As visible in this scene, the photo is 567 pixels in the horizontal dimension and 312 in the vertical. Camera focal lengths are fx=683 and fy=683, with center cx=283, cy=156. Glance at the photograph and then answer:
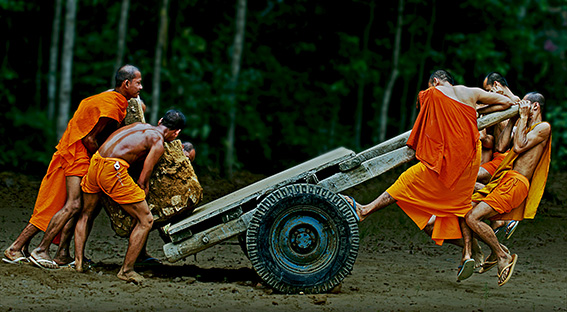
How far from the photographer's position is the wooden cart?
5754 millimetres

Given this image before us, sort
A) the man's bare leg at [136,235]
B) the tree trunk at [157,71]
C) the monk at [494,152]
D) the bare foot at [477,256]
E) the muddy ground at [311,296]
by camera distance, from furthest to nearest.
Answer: the tree trunk at [157,71] < the bare foot at [477,256] < the monk at [494,152] < the man's bare leg at [136,235] < the muddy ground at [311,296]

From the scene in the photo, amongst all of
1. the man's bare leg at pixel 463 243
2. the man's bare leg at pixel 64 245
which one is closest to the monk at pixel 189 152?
the man's bare leg at pixel 64 245

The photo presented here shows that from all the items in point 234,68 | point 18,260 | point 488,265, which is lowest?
point 18,260

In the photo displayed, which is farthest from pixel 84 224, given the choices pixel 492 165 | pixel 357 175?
pixel 492 165

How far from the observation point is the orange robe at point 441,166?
6250mm

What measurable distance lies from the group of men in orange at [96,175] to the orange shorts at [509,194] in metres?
3.06

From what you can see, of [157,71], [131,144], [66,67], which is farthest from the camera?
[157,71]

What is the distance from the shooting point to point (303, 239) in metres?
5.85

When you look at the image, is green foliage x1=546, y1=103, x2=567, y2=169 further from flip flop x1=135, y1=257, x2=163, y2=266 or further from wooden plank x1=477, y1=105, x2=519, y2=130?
flip flop x1=135, y1=257, x2=163, y2=266

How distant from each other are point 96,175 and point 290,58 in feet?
45.4

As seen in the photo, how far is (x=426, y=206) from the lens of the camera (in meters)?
6.38

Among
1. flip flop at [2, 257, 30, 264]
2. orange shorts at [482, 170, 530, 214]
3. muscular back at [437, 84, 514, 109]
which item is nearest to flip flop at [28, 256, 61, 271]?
flip flop at [2, 257, 30, 264]

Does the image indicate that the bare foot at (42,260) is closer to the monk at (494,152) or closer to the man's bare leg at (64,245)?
the man's bare leg at (64,245)

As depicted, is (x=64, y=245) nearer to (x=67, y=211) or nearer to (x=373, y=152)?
(x=67, y=211)
